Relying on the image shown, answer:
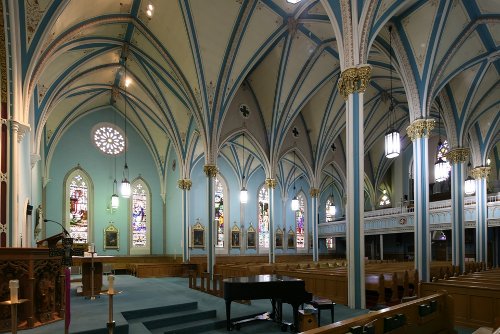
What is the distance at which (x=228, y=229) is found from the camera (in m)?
27.0

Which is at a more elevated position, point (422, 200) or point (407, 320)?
point (422, 200)

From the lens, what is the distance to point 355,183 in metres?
9.78

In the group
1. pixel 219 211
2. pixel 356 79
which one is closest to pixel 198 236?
pixel 219 211

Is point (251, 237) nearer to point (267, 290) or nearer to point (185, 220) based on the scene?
point (185, 220)

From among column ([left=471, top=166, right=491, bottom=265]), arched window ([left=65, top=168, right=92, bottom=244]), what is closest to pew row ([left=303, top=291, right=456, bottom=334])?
column ([left=471, top=166, right=491, bottom=265])

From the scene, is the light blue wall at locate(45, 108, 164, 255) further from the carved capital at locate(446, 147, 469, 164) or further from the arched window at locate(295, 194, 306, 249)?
the carved capital at locate(446, 147, 469, 164)

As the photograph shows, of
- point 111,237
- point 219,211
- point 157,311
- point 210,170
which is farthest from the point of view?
point 219,211

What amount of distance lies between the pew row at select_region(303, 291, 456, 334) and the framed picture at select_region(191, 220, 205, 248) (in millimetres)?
20479

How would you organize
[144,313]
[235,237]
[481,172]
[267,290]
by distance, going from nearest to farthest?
[267,290]
[144,313]
[481,172]
[235,237]

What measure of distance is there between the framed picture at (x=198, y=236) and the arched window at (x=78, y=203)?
254 inches

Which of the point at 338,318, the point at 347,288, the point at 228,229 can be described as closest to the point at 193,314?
the point at 338,318

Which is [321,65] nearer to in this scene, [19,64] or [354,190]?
[354,190]

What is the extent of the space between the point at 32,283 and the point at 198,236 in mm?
19909

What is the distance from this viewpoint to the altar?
5785mm
